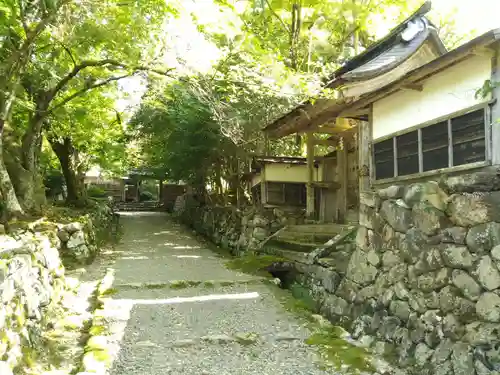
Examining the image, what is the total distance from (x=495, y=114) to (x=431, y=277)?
2230 mm

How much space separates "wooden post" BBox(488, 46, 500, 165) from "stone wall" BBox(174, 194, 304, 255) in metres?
9.39

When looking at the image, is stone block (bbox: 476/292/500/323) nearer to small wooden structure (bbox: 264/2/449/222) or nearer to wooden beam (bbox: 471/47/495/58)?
wooden beam (bbox: 471/47/495/58)

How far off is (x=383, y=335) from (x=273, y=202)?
9.58m

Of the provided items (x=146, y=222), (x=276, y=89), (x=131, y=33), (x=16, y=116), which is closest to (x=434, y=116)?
(x=276, y=89)

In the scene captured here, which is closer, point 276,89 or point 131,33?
point 276,89

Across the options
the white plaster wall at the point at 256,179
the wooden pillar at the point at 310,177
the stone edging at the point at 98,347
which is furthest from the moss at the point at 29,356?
the white plaster wall at the point at 256,179

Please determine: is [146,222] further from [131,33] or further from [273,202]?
[131,33]

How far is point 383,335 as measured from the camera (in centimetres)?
597

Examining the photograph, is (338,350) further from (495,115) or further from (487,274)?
(495,115)

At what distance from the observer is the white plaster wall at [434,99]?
5.43 meters

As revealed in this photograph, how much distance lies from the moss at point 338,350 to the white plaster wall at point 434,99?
3.61 m

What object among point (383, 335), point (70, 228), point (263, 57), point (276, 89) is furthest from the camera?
point (70, 228)

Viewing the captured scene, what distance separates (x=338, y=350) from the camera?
5863 millimetres

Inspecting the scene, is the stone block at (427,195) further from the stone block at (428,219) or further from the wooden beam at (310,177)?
the wooden beam at (310,177)
